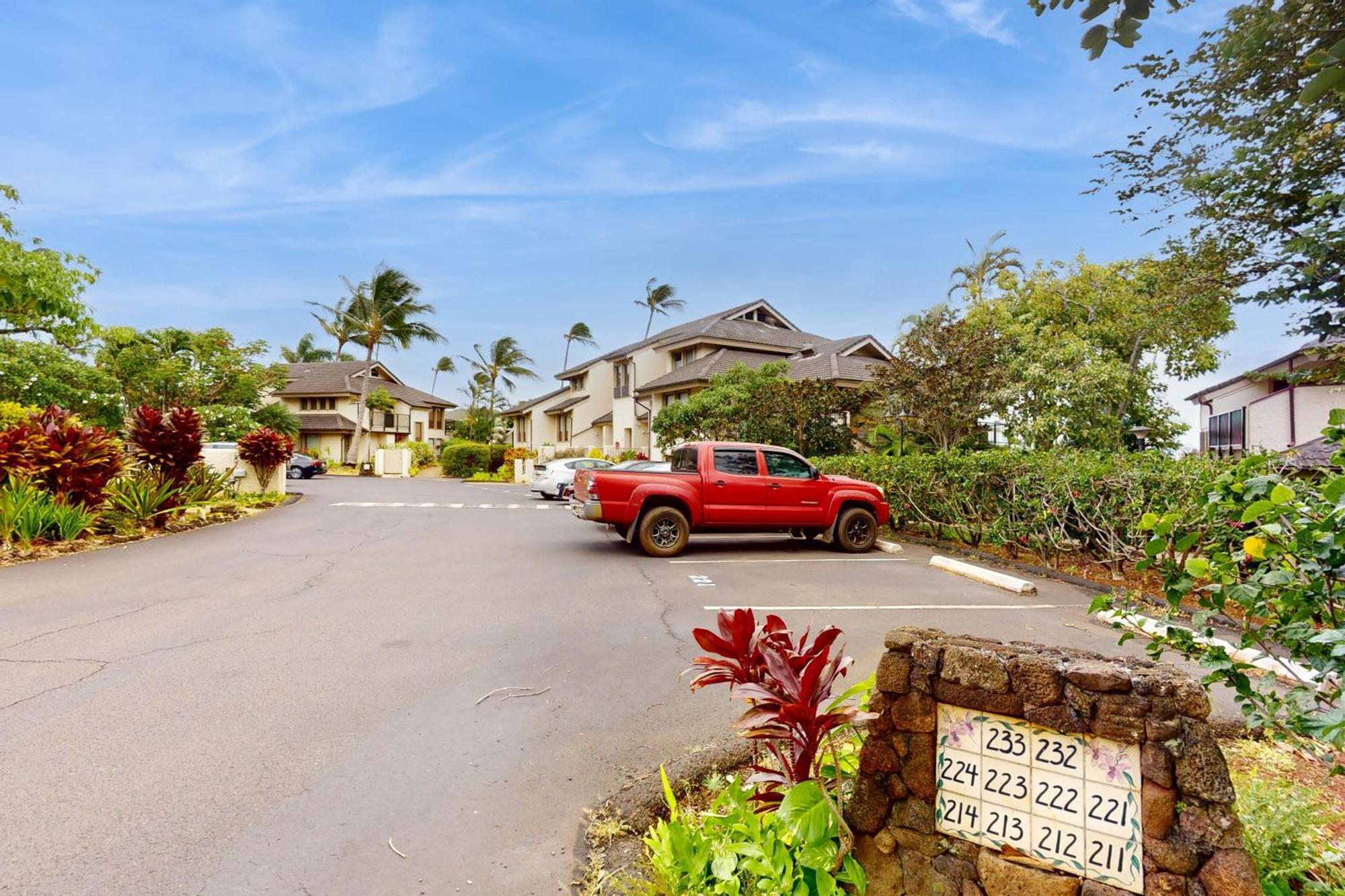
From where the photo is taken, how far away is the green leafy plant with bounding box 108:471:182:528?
1201 centimetres

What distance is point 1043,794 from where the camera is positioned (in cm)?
207

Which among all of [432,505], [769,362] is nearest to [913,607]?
[432,505]

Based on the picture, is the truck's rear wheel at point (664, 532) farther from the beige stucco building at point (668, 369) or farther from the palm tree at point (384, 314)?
the palm tree at point (384, 314)

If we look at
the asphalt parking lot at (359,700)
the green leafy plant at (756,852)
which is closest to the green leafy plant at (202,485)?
the asphalt parking lot at (359,700)

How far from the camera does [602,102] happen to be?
10.8m

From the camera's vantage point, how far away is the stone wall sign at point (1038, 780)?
1.87 m

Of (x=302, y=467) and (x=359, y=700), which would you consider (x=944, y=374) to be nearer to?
(x=359, y=700)

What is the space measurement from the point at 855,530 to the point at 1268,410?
2382cm

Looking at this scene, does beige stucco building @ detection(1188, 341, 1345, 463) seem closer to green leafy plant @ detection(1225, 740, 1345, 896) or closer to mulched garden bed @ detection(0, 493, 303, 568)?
green leafy plant @ detection(1225, 740, 1345, 896)

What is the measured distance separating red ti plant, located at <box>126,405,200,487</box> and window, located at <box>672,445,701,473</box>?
32.0 ft

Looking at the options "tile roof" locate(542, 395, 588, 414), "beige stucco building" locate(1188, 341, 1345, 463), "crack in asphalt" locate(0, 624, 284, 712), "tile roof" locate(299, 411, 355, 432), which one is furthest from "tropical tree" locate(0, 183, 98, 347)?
"tile roof" locate(299, 411, 355, 432)

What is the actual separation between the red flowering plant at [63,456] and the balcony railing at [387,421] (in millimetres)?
41459

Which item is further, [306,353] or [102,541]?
[306,353]

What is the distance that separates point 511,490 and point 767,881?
3072 centimetres
